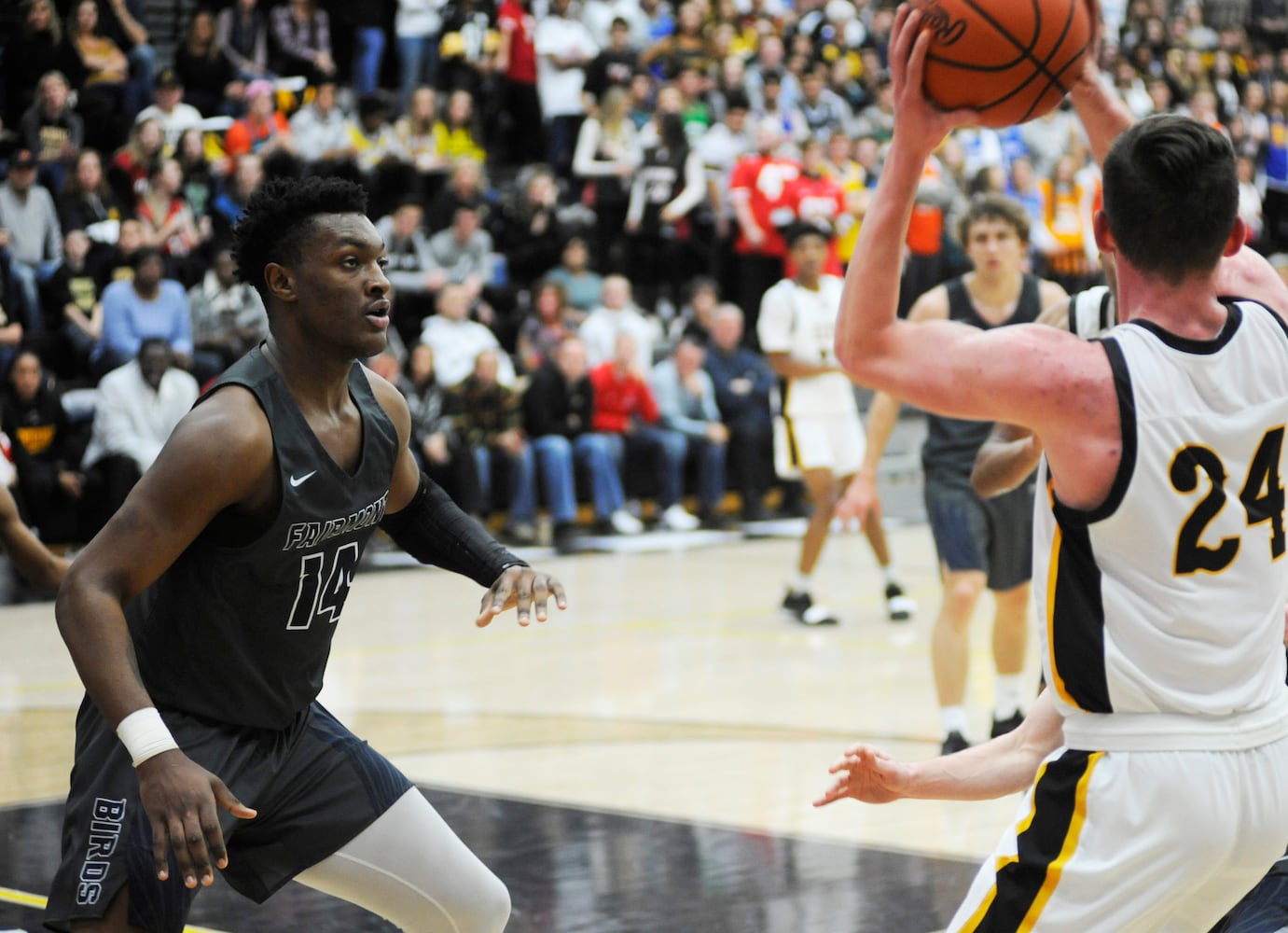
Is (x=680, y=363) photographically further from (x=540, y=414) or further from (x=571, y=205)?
(x=571, y=205)

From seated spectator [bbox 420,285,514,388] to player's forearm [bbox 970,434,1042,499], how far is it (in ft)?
30.4

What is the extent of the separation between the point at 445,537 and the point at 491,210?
11371mm

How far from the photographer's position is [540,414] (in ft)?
43.4

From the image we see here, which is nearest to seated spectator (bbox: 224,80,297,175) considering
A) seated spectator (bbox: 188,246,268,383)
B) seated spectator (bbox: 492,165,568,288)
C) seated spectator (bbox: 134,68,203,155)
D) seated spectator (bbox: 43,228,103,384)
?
seated spectator (bbox: 134,68,203,155)

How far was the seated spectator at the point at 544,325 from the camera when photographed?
537 inches

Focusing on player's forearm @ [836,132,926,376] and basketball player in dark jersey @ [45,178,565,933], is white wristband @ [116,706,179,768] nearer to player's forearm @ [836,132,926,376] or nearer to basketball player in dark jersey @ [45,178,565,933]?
basketball player in dark jersey @ [45,178,565,933]

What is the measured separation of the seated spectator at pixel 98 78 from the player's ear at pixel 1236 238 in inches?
466

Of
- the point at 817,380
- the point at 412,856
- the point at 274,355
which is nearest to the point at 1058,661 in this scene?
the point at 412,856

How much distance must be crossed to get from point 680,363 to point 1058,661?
36.7 feet

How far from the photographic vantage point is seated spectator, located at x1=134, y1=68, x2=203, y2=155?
13.7 meters

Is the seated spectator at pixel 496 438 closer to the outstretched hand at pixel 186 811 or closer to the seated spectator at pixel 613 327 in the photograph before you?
the seated spectator at pixel 613 327

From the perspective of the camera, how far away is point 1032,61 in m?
2.87

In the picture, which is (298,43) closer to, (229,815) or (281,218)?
(281,218)

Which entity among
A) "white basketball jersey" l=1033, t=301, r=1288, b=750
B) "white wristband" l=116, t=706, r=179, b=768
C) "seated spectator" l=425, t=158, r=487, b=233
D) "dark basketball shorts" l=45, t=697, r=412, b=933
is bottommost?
"seated spectator" l=425, t=158, r=487, b=233
